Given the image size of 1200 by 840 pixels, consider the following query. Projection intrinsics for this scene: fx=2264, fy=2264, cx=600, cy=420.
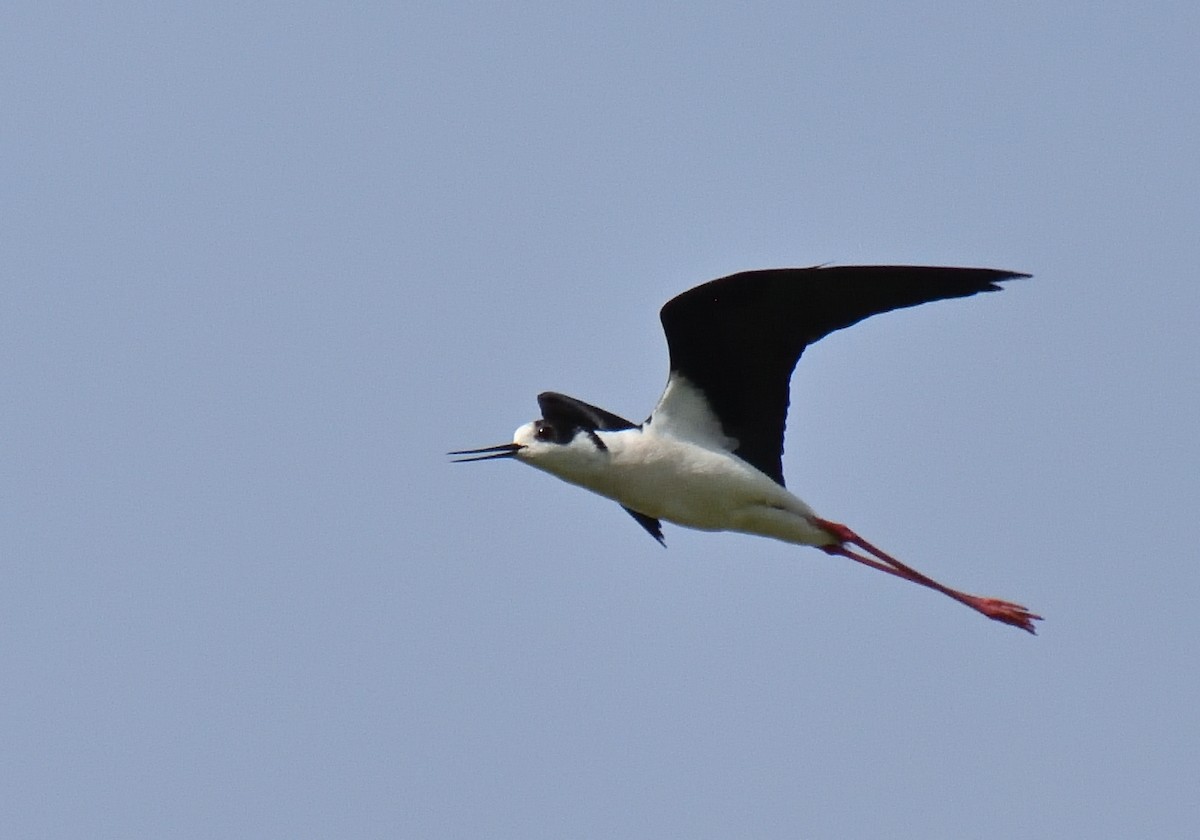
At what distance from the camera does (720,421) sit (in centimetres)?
1155

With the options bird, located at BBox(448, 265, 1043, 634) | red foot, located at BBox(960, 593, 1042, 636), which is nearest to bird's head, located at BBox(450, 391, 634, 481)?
bird, located at BBox(448, 265, 1043, 634)

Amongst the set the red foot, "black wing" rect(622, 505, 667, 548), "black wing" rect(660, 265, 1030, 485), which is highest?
"black wing" rect(660, 265, 1030, 485)

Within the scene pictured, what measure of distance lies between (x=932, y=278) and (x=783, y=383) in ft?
3.67

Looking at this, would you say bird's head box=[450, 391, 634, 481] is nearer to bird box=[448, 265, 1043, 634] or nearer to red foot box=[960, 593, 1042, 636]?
bird box=[448, 265, 1043, 634]

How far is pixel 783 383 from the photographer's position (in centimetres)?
1154

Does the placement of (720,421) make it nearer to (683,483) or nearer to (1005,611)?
(683,483)

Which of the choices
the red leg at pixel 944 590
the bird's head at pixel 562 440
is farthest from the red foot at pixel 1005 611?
the bird's head at pixel 562 440

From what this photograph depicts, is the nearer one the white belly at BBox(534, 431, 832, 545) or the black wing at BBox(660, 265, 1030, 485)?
the black wing at BBox(660, 265, 1030, 485)

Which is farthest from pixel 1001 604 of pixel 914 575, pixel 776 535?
pixel 776 535

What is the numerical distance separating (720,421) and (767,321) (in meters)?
0.64

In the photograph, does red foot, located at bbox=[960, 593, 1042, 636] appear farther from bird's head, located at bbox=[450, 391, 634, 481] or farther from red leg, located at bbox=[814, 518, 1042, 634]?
bird's head, located at bbox=[450, 391, 634, 481]

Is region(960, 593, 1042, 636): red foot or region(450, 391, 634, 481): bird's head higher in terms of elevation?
region(450, 391, 634, 481): bird's head

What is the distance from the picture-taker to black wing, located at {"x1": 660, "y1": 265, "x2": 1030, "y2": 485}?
35.6 ft

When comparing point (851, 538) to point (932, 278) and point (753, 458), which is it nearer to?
point (753, 458)
